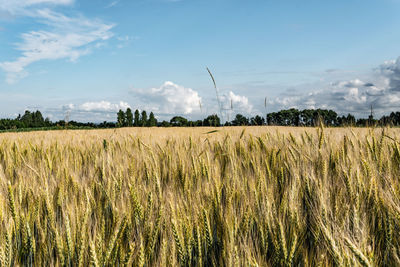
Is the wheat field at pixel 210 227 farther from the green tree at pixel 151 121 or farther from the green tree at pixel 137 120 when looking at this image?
the green tree at pixel 151 121

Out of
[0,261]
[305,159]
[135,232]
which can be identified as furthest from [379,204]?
[0,261]

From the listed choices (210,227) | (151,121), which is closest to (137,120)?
(151,121)

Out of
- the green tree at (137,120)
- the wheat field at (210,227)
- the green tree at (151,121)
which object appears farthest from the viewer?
the green tree at (151,121)

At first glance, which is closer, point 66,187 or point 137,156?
point 66,187

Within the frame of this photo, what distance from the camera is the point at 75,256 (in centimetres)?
100

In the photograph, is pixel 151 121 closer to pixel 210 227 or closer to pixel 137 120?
pixel 137 120

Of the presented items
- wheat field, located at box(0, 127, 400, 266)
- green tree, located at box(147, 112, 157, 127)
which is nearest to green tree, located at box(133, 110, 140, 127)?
green tree, located at box(147, 112, 157, 127)

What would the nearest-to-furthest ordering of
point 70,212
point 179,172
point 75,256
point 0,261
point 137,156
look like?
1. point 0,261
2. point 75,256
3. point 70,212
4. point 179,172
5. point 137,156

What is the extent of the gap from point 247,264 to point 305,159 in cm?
118

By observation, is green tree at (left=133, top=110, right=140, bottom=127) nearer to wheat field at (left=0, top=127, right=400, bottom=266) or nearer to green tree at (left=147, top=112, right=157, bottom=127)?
green tree at (left=147, top=112, right=157, bottom=127)

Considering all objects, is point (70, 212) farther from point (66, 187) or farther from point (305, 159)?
point (305, 159)

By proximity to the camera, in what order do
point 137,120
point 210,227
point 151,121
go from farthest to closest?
point 151,121
point 137,120
point 210,227

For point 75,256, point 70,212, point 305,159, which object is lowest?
point 75,256

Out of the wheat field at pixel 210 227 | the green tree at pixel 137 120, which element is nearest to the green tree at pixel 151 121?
the green tree at pixel 137 120
